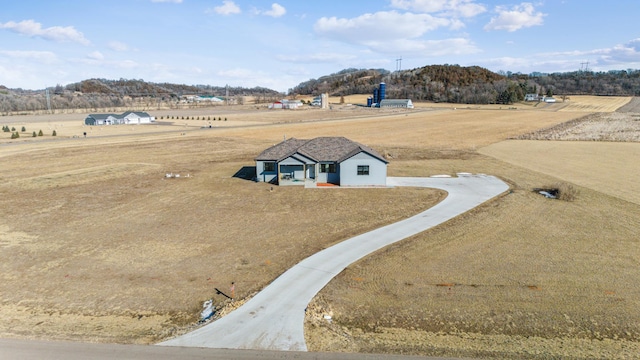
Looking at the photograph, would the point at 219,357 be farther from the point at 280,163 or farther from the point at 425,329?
the point at 280,163

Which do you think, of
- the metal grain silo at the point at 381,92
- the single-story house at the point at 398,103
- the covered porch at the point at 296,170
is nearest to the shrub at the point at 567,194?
the covered porch at the point at 296,170

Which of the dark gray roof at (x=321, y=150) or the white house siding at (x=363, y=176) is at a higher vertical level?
the dark gray roof at (x=321, y=150)

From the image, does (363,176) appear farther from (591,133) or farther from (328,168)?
(591,133)

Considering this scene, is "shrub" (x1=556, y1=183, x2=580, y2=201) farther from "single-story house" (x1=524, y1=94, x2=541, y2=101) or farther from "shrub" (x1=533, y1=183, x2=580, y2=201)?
"single-story house" (x1=524, y1=94, x2=541, y2=101)

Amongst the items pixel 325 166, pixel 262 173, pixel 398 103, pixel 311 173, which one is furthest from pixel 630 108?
pixel 262 173

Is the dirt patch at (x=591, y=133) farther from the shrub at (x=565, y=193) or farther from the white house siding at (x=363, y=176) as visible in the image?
the white house siding at (x=363, y=176)

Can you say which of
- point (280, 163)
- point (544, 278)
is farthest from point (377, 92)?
point (544, 278)
